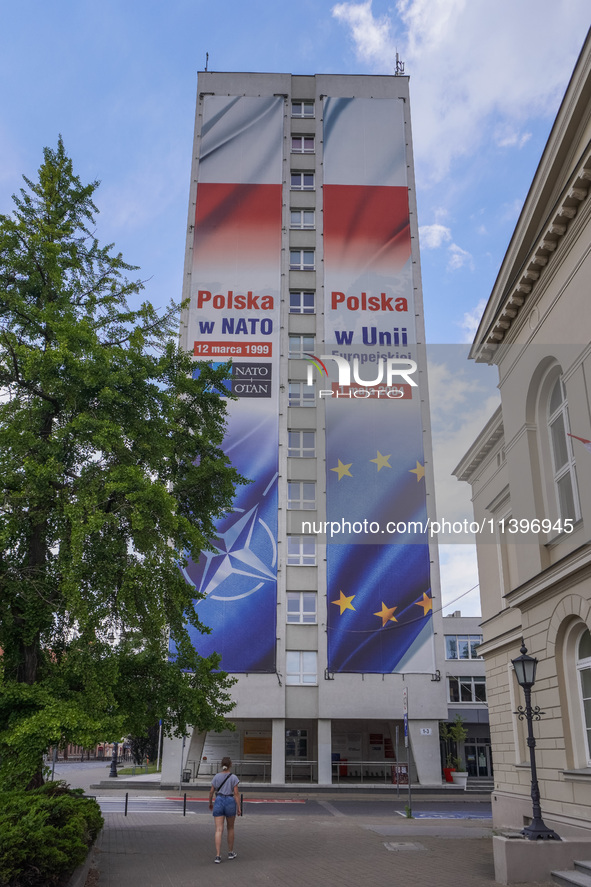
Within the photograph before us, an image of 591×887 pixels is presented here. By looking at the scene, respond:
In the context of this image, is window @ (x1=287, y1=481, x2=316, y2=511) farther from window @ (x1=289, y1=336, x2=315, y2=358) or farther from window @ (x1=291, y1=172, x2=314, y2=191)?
window @ (x1=291, y1=172, x2=314, y2=191)

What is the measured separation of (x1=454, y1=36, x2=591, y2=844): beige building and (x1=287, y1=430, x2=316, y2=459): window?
21169mm

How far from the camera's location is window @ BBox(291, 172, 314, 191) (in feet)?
151

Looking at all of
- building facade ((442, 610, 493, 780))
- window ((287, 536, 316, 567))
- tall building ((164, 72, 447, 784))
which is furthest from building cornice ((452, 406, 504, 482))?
building facade ((442, 610, 493, 780))

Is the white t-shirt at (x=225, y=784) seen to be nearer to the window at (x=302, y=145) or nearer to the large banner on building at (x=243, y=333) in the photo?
the large banner on building at (x=243, y=333)

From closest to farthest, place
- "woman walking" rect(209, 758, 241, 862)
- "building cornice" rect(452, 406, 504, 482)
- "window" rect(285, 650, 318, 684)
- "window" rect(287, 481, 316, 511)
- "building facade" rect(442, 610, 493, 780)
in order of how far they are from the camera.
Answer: "woman walking" rect(209, 758, 241, 862) < "building cornice" rect(452, 406, 504, 482) < "window" rect(285, 650, 318, 684) < "window" rect(287, 481, 316, 511) < "building facade" rect(442, 610, 493, 780)

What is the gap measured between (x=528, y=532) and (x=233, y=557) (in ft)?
74.8

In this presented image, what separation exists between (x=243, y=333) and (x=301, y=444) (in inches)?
274

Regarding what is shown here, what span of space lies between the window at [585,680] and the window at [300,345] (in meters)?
29.7

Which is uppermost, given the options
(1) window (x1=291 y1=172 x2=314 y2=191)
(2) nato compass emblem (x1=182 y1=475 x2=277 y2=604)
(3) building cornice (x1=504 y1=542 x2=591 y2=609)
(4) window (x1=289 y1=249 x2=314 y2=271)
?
(1) window (x1=291 y1=172 x2=314 y2=191)

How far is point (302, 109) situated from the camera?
47.9m

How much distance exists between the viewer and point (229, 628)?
118 feet

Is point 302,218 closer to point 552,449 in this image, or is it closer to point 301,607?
point 301,607

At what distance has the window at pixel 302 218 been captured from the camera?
44875mm

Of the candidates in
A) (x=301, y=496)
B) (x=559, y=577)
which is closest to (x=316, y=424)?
(x=301, y=496)
